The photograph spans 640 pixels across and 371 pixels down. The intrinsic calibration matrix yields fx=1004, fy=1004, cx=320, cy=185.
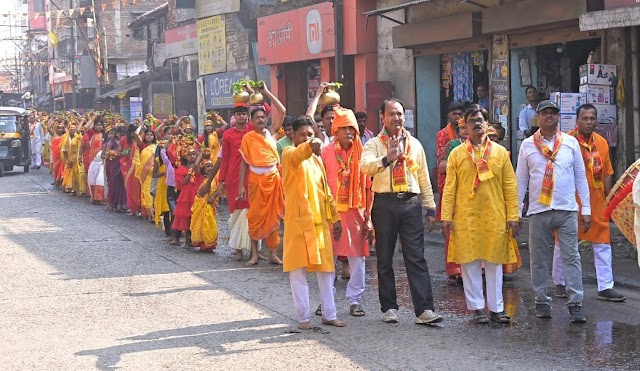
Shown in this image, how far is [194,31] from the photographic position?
34.3 meters

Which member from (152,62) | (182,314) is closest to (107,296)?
(182,314)

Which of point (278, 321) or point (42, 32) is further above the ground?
point (42, 32)

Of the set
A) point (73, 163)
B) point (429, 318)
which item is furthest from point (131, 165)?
point (429, 318)

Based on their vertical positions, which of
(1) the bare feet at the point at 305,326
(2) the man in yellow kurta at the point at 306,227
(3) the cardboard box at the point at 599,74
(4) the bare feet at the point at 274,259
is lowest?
(1) the bare feet at the point at 305,326

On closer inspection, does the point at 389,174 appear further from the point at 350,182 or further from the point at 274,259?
the point at 274,259

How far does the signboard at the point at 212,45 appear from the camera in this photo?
30.8 m

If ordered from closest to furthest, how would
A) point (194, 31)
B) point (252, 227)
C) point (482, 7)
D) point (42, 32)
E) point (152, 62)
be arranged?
1. point (252, 227)
2. point (482, 7)
3. point (194, 31)
4. point (152, 62)
5. point (42, 32)

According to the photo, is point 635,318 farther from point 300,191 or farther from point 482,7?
point 482,7

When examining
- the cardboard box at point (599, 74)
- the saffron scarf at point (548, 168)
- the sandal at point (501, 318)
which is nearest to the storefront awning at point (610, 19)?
the cardboard box at point (599, 74)

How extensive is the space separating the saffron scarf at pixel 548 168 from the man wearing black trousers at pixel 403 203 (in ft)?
2.97

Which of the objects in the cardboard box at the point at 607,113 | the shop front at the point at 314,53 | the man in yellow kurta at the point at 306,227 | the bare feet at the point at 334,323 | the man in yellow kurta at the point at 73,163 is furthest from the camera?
the man in yellow kurta at the point at 73,163

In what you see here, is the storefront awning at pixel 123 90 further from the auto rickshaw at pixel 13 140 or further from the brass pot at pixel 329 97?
the brass pot at pixel 329 97

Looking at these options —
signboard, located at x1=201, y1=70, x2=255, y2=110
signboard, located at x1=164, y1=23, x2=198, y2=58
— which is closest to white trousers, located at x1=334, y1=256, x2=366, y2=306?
Answer: signboard, located at x1=201, y1=70, x2=255, y2=110

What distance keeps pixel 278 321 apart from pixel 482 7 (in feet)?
31.1
